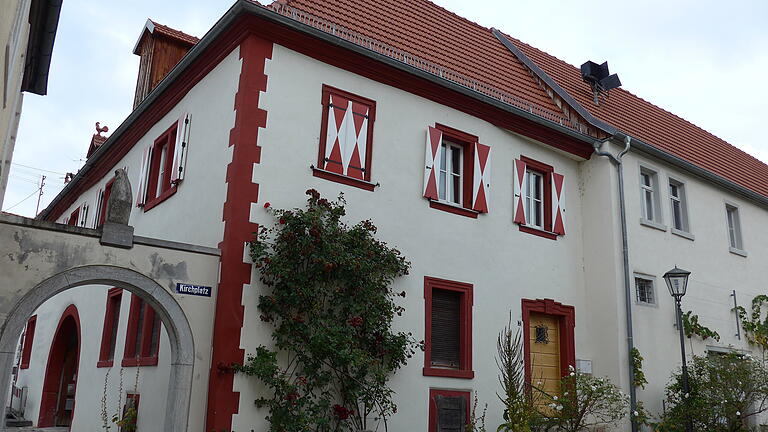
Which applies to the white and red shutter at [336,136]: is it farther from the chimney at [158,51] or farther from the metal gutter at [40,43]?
the chimney at [158,51]

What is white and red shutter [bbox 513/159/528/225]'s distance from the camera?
13.0 metres

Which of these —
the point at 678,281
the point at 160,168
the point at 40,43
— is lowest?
the point at 678,281

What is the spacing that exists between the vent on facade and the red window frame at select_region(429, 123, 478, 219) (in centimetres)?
565

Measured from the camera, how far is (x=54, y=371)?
17.8 meters

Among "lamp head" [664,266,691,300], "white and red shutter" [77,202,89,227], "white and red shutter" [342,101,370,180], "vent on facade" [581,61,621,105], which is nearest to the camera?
"white and red shutter" [342,101,370,180]

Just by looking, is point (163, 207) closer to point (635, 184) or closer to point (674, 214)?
point (635, 184)

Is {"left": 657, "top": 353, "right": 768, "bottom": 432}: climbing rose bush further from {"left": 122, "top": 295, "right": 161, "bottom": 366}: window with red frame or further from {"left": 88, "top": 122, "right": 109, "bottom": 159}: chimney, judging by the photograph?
{"left": 88, "top": 122, "right": 109, "bottom": 159}: chimney

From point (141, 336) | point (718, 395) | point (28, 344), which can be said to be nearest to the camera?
point (141, 336)

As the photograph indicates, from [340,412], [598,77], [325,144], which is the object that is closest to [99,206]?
[325,144]

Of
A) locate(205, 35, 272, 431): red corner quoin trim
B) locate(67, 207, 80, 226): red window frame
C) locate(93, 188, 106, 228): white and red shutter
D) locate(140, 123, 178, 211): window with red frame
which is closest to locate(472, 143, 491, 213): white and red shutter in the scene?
locate(205, 35, 272, 431): red corner quoin trim

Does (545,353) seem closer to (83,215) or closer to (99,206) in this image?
(99,206)

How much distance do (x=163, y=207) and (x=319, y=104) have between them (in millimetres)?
3610

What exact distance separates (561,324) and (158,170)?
8180 millimetres

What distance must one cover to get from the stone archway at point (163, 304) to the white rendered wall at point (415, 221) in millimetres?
673
